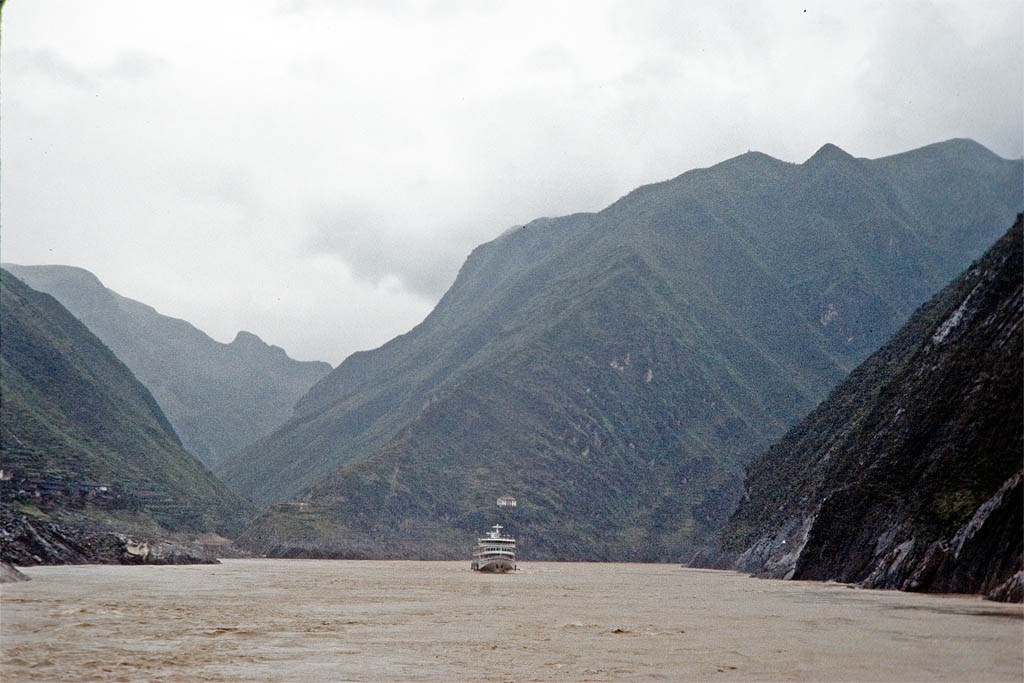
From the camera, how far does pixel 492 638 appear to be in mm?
42094

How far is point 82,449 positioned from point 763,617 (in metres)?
169

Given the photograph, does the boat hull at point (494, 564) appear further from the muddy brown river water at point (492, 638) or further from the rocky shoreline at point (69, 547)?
the muddy brown river water at point (492, 638)

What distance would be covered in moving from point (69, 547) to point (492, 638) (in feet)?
327

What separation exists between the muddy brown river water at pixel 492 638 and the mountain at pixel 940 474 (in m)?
4.97

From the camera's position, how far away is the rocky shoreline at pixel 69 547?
111m

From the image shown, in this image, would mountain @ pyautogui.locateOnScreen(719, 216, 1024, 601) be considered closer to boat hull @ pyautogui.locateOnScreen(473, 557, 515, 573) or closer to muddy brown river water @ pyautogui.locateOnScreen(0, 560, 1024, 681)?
muddy brown river water @ pyautogui.locateOnScreen(0, 560, 1024, 681)

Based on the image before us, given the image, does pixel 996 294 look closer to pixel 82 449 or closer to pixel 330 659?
pixel 330 659

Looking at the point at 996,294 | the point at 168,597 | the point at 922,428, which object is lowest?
the point at 168,597

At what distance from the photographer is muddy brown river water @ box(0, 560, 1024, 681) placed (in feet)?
102

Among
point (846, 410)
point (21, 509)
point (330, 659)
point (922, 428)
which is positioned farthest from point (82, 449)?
point (330, 659)

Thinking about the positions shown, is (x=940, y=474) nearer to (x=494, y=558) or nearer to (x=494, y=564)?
(x=494, y=564)

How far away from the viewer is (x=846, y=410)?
556 feet

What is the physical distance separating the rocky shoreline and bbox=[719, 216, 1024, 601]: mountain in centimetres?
7916

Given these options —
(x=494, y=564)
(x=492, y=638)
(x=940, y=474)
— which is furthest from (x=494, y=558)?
(x=492, y=638)
